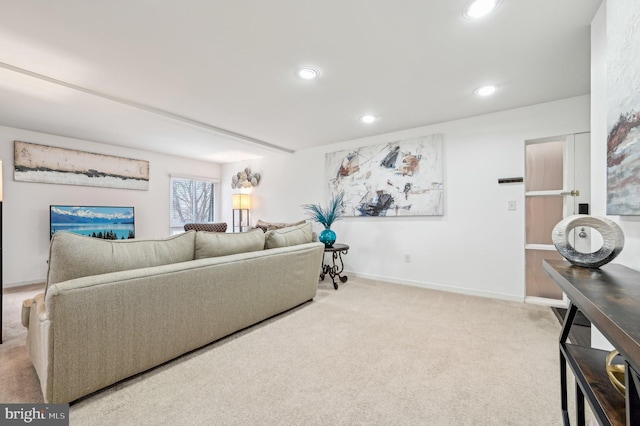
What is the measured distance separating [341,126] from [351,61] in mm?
1602

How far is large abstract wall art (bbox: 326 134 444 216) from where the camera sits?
3646 millimetres

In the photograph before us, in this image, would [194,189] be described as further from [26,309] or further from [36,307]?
[36,307]

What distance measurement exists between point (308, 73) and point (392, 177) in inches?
84.5

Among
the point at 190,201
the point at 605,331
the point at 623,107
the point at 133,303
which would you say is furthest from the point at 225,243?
the point at 190,201

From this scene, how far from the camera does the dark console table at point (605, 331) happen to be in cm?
60

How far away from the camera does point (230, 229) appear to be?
6207mm

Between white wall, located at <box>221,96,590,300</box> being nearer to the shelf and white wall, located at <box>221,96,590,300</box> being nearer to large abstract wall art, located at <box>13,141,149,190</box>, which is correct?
the shelf

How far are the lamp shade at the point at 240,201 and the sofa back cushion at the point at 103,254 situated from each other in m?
3.74

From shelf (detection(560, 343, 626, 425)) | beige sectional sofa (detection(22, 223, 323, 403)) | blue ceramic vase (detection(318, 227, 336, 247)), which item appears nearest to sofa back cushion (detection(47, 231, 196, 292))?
beige sectional sofa (detection(22, 223, 323, 403))

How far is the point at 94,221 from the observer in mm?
4309

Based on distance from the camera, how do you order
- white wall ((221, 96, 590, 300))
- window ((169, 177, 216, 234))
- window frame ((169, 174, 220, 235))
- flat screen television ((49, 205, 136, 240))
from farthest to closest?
window ((169, 177, 216, 234)), window frame ((169, 174, 220, 235)), flat screen television ((49, 205, 136, 240)), white wall ((221, 96, 590, 300))

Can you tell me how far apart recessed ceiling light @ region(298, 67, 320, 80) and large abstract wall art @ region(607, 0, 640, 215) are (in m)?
1.81

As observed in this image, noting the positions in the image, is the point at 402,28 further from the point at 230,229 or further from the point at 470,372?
the point at 230,229

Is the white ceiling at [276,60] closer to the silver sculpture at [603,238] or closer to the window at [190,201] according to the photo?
the silver sculpture at [603,238]
